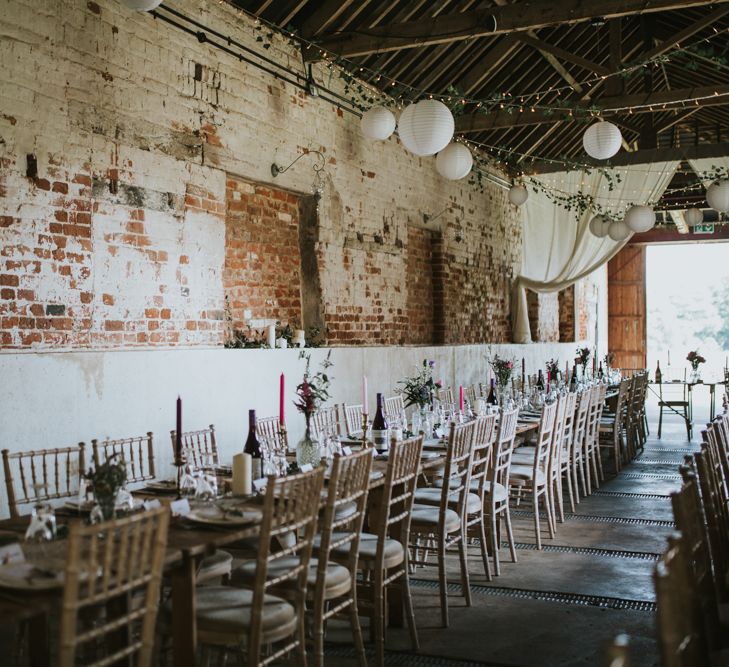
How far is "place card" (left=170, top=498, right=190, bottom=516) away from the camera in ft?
10.3

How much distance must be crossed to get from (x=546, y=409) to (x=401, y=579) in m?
2.18

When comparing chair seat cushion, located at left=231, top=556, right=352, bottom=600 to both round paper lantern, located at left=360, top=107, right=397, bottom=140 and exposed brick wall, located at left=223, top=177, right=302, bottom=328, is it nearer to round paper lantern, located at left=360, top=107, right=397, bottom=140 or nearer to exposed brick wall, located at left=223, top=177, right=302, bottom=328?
exposed brick wall, located at left=223, top=177, right=302, bottom=328

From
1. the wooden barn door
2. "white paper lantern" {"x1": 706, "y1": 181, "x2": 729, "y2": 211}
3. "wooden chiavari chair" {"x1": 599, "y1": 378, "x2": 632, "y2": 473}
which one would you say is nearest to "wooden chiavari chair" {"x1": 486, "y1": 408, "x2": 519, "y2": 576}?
"wooden chiavari chair" {"x1": 599, "y1": 378, "x2": 632, "y2": 473}

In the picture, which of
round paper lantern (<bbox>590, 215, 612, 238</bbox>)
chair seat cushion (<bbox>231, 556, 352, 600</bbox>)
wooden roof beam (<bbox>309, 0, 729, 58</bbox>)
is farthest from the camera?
round paper lantern (<bbox>590, 215, 612, 238</bbox>)

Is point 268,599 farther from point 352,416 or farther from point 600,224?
point 600,224

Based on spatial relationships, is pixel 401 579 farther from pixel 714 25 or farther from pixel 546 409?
pixel 714 25

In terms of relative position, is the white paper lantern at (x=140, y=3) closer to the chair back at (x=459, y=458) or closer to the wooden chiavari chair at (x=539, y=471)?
the chair back at (x=459, y=458)

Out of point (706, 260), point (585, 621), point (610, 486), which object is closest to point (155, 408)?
point (585, 621)

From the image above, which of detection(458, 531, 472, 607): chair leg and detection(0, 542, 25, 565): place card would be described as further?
detection(458, 531, 472, 607): chair leg

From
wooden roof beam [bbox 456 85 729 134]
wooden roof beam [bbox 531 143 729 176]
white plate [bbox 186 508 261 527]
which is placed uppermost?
wooden roof beam [bbox 456 85 729 134]

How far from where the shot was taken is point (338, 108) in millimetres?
7711

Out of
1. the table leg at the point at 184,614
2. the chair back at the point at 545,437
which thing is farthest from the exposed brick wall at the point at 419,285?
the table leg at the point at 184,614

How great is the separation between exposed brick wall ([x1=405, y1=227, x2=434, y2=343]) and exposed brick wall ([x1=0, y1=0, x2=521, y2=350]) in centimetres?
103

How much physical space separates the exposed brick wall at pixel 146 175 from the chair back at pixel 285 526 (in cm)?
222
